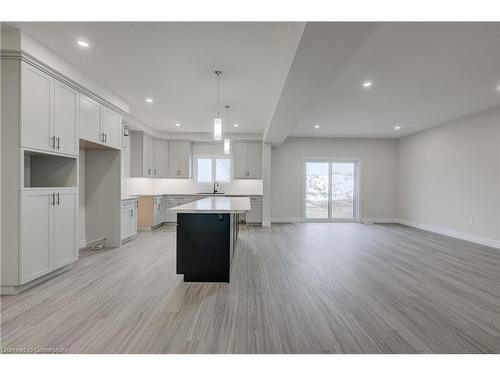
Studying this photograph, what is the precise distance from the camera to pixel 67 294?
254 cm

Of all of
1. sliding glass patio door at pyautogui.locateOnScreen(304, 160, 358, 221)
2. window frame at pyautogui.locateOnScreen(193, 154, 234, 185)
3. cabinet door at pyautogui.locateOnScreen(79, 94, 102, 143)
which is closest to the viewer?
cabinet door at pyautogui.locateOnScreen(79, 94, 102, 143)

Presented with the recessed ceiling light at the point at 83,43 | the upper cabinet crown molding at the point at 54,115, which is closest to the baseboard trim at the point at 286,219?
the upper cabinet crown molding at the point at 54,115

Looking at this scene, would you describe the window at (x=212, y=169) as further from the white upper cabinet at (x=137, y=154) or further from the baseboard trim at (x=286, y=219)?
the baseboard trim at (x=286, y=219)

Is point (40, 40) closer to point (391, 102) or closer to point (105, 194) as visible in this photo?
point (105, 194)

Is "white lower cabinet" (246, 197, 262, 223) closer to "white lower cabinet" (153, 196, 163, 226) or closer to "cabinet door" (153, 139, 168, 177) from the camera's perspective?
"white lower cabinet" (153, 196, 163, 226)

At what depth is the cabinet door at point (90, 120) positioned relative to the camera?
343 cm

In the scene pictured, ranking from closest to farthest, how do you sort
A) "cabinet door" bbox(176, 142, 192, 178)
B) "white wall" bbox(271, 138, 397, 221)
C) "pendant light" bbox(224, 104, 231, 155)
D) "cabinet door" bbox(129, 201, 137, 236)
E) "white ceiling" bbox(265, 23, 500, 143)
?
1. "white ceiling" bbox(265, 23, 500, 143)
2. "pendant light" bbox(224, 104, 231, 155)
3. "cabinet door" bbox(129, 201, 137, 236)
4. "cabinet door" bbox(176, 142, 192, 178)
5. "white wall" bbox(271, 138, 397, 221)

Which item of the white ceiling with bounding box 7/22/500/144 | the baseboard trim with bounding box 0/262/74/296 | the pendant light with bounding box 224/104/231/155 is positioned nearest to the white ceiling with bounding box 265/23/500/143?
the white ceiling with bounding box 7/22/500/144

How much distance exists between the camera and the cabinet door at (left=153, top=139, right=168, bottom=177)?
279 inches

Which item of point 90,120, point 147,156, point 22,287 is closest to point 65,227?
point 22,287

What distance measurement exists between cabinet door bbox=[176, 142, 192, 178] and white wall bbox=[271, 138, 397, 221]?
2691 mm

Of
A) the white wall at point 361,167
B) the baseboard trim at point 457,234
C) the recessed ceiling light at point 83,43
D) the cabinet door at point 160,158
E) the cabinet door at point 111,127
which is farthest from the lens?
the white wall at point 361,167

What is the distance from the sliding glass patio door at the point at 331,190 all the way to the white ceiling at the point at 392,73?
2.41m

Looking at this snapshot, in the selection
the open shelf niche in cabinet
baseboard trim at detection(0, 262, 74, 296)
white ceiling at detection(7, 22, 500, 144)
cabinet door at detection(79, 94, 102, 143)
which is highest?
white ceiling at detection(7, 22, 500, 144)
